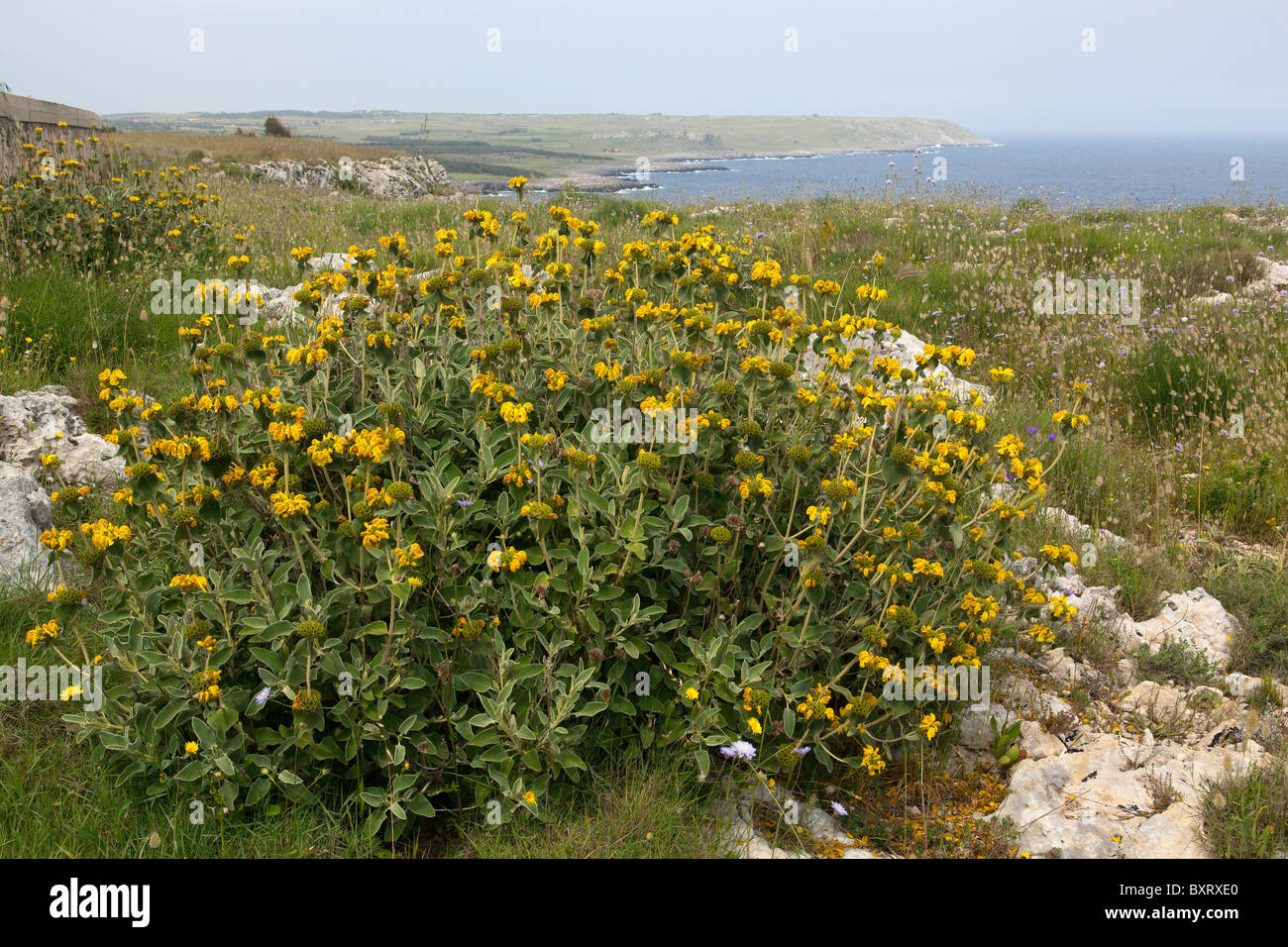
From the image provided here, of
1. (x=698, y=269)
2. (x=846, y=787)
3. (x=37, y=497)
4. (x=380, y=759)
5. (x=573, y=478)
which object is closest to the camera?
(x=380, y=759)

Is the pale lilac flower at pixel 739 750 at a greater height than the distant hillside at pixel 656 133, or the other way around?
the distant hillside at pixel 656 133

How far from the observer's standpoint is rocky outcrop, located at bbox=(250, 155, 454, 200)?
81.1 ft

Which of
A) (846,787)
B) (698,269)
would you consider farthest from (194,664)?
(698,269)

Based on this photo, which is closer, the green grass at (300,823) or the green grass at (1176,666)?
the green grass at (300,823)

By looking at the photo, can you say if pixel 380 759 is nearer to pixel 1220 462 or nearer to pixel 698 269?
pixel 698 269

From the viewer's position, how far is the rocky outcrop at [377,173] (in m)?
24.7

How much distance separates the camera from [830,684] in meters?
2.71

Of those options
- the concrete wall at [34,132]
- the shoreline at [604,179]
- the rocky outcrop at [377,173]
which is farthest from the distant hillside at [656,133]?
the concrete wall at [34,132]

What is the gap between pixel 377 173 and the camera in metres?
30.0

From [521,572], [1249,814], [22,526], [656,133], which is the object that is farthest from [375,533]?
[656,133]

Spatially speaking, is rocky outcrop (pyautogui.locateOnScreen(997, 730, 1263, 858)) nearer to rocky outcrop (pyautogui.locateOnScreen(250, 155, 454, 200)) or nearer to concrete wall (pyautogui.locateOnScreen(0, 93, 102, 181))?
concrete wall (pyautogui.locateOnScreen(0, 93, 102, 181))

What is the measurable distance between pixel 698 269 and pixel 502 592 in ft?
5.85

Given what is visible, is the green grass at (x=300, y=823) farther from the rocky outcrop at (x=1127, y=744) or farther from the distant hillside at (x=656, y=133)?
the distant hillside at (x=656, y=133)

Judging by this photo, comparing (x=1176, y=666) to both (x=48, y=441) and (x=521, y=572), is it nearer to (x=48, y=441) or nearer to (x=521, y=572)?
(x=521, y=572)
